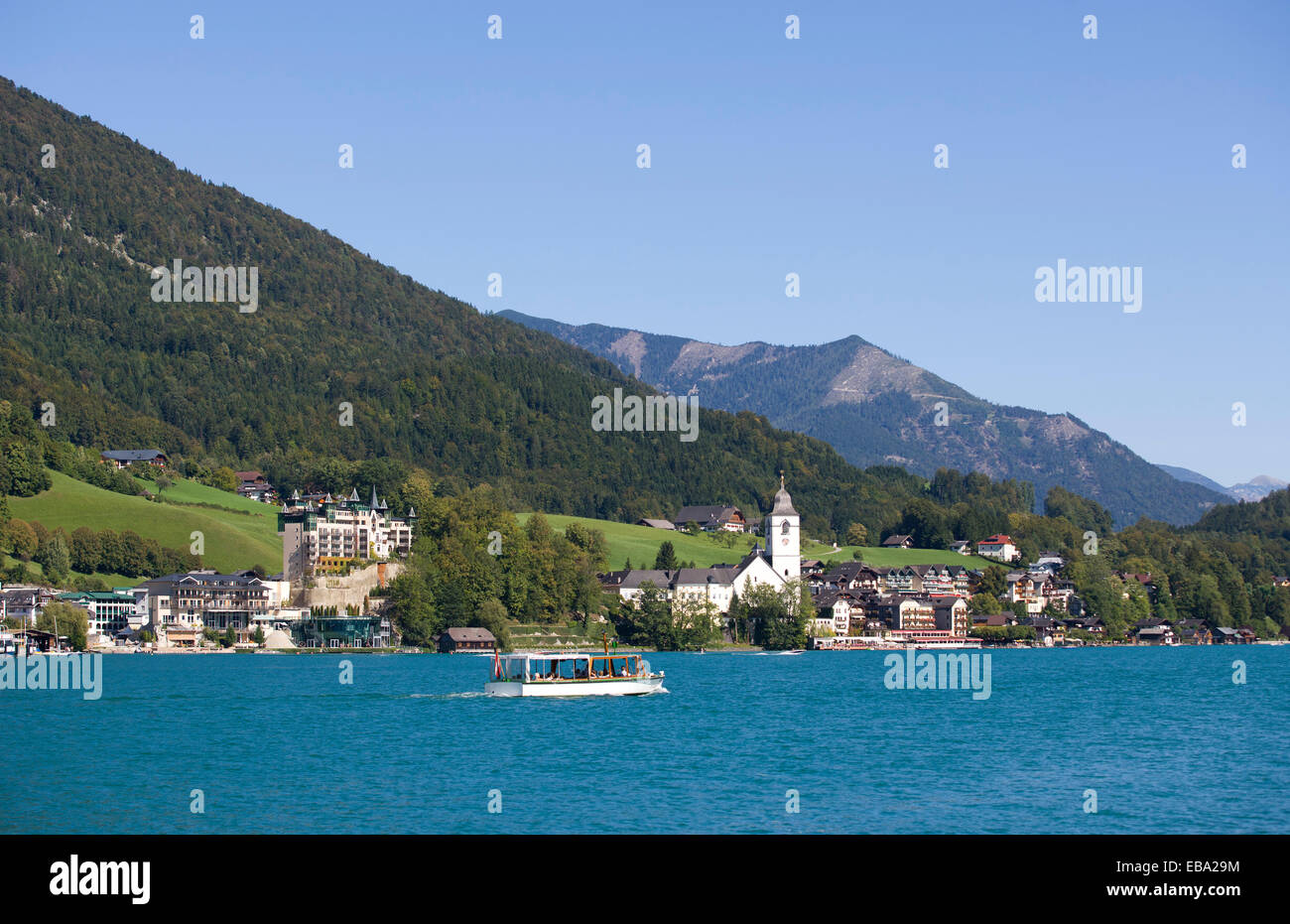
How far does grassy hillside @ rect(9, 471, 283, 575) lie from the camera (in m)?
158

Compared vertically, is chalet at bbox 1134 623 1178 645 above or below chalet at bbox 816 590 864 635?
below

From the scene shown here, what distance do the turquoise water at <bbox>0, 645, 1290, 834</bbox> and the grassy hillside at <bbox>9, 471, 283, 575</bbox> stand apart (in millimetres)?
77016

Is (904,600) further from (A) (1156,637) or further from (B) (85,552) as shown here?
(B) (85,552)

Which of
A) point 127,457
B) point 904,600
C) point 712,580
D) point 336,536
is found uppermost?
point 127,457

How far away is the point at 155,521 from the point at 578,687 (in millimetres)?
99801

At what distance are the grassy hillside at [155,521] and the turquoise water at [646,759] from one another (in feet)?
253

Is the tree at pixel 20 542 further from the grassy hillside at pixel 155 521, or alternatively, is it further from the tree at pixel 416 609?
the tree at pixel 416 609

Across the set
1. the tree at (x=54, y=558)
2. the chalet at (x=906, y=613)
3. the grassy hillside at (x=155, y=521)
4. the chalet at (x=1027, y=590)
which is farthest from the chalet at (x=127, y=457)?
the chalet at (x=1027, y=590)

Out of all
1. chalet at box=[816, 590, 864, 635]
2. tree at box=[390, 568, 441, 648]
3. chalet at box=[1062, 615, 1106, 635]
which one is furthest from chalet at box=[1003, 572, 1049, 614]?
tree at box=[390, 568, 441, 648]

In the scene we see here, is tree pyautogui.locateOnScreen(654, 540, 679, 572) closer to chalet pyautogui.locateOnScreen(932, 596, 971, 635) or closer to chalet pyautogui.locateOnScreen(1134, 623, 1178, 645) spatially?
chalet pyautogui.locateOnScreen(932, 596, 971, 635)

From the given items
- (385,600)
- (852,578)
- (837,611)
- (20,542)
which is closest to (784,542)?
(837,611)

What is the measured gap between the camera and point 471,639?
131 metres

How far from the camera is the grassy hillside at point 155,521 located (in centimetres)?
15775

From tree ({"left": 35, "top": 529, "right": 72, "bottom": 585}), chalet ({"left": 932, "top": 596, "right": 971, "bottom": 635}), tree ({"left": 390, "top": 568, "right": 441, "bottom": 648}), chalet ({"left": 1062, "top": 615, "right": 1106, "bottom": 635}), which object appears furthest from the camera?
chalet ({"left": 1062, "top": 615, "right": 1106, "bottom": 635})
